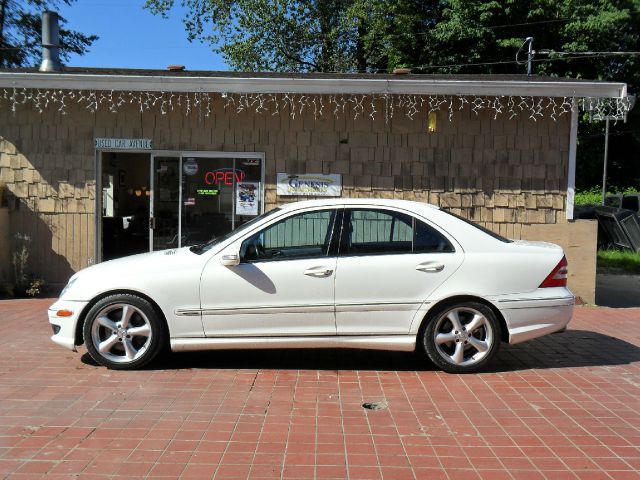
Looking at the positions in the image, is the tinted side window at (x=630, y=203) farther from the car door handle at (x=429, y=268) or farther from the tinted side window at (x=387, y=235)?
the car door handle at (x=429, y=268)

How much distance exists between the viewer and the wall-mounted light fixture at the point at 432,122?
9.50 meters

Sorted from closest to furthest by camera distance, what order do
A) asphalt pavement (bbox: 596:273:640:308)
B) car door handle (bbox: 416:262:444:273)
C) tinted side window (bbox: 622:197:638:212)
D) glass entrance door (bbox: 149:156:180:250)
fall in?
car door handle (bbox: 416:262:444:273), glass entrance door (bbox: 149:156:180:250), asphalt pavement (bbox: 596:273:640:308), tinted side window (bbox: 622:197:638:212)

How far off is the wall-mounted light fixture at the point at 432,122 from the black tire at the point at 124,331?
568cm

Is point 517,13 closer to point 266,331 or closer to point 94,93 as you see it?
point 94,93

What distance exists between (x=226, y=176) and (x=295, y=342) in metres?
4.72

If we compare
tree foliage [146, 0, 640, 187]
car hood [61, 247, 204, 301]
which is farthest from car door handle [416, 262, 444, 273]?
tree foliage [146, 0, 640, 187]

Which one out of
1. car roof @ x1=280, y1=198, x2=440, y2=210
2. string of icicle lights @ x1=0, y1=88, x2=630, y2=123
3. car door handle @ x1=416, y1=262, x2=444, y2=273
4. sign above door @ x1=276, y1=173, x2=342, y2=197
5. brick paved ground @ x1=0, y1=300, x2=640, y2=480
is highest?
string of icicle lights @ x1=0, y1=88, x2=630, y2=123

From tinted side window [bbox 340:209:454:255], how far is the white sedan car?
0.01m

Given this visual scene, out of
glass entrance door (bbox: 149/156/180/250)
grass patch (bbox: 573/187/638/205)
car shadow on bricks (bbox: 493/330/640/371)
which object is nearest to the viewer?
car shadow on bricks (bbox: 493/330/640/371)

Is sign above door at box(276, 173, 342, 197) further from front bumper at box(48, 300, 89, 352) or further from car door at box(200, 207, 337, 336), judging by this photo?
front bumper at box(48, 300, 89, 352)

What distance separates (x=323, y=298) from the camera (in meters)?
5.49

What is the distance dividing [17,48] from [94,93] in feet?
64.9

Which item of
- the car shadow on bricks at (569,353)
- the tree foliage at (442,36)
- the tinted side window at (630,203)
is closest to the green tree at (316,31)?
the tree foliage at (442,36)

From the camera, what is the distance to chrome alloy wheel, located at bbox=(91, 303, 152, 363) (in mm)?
5500
